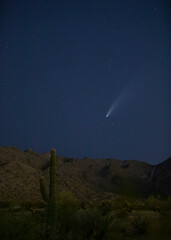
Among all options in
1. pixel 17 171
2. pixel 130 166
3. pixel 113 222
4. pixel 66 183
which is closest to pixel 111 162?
pixel 130 166

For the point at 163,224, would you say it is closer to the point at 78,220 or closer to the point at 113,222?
the point at 113,222

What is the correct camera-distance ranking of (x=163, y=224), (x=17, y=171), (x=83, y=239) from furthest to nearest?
1. (x=17, y=171)
2. (x=83, y=239)
3. (x=163, y=224)

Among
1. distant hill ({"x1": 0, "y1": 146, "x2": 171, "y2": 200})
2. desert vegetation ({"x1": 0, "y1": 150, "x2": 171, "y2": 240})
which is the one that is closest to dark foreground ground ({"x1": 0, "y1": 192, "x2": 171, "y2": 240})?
desert vegetation ({"x1": 0, "y1": 150, "x2": 171, "y2": 240})

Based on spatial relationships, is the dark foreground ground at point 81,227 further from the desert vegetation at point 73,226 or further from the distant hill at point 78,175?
the distant hill at point 78,175

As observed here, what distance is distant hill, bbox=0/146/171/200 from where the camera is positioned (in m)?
48.2

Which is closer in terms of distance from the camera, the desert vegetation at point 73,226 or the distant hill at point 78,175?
the desert vegetation at point 73,226

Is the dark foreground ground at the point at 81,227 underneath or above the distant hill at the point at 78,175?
underneath

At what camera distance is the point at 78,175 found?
6412 cm

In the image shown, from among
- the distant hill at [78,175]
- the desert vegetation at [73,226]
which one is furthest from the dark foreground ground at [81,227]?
the distant hill at [78,175]

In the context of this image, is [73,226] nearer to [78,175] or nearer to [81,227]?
[81,227]

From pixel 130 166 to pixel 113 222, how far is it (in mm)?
66810

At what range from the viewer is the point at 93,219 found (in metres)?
11.7

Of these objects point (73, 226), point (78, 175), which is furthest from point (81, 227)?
point (78, 175)

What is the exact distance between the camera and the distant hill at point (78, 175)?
158ft
